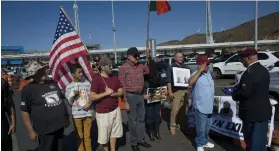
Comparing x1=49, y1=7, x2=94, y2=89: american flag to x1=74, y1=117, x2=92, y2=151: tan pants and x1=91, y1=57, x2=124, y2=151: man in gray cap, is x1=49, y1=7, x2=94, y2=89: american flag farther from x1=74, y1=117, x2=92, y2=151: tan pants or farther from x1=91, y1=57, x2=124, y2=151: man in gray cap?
x1=74, y1=117, x2=92, y2=151: tan pants

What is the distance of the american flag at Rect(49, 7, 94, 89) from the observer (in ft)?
13.2

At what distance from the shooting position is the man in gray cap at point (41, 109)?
3338 mm

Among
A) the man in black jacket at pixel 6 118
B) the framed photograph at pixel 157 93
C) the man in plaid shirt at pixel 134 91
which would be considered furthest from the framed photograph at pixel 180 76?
the man in black jacket at pixel 6 118

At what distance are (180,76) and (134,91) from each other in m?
1.40

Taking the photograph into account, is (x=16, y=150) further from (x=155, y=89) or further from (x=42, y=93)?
(x=155, y=89)

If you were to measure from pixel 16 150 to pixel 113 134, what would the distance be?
2547 mm

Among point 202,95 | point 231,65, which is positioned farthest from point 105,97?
point 231,65

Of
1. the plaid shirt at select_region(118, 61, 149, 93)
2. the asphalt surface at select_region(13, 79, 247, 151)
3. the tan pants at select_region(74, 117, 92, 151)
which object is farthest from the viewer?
the asphalt surface at select_region(13, 79, 247, 151)

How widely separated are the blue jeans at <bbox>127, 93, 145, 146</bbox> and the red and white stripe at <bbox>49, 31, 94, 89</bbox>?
1.00 meters

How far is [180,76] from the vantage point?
5.59 metres

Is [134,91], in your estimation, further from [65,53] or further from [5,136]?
[5,136]

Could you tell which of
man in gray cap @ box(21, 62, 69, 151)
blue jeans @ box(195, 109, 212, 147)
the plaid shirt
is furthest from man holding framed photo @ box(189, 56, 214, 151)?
man in gray cap @ box(21, 62, 69, 151)

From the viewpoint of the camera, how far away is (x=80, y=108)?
4.12 metres

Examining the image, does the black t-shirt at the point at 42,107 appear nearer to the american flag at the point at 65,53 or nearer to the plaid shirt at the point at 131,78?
the american flag at the point at 65,53
